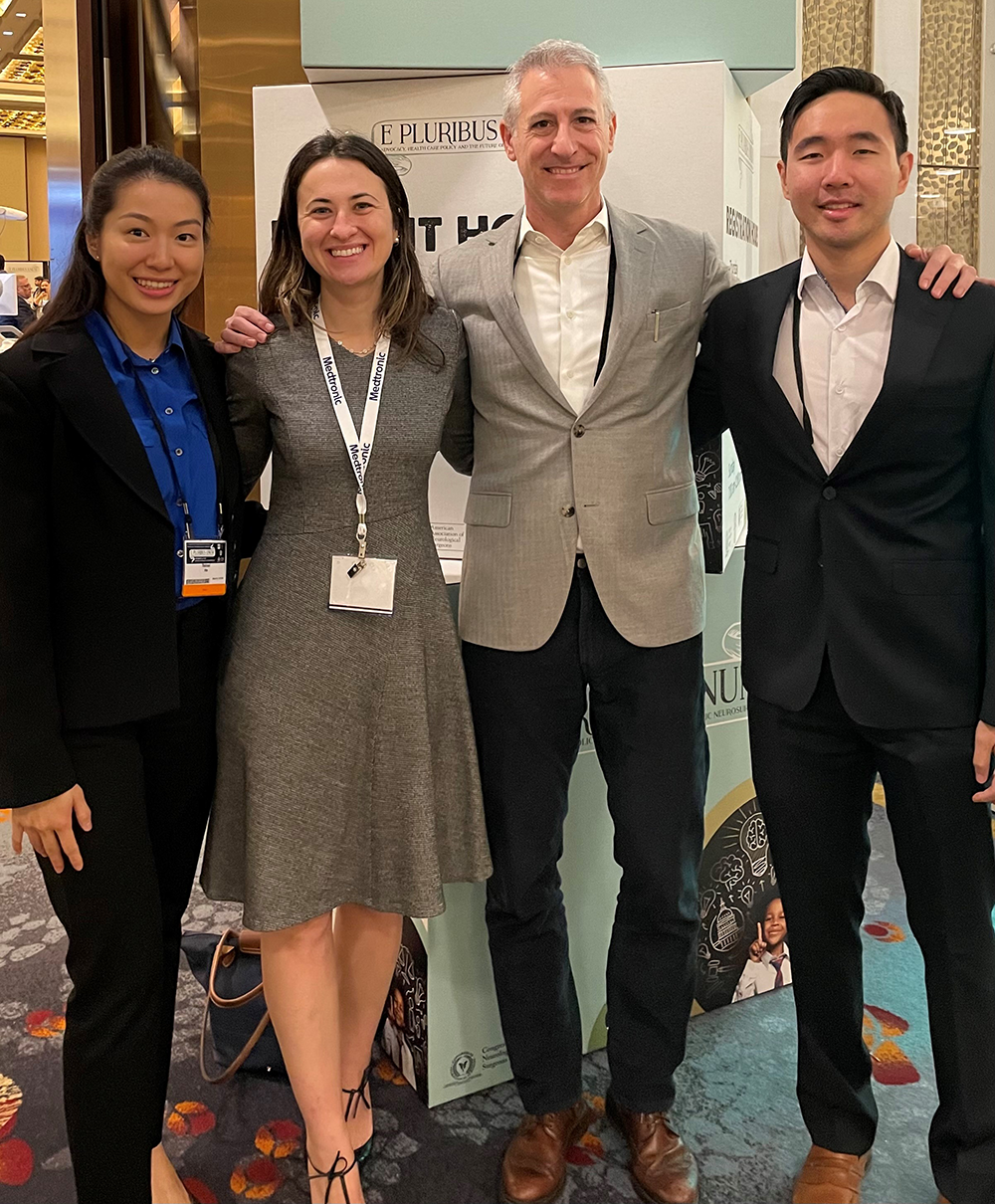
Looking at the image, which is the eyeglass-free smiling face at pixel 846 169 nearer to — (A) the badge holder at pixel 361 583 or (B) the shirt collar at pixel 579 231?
(B) the shirt collar at pixel 579 231

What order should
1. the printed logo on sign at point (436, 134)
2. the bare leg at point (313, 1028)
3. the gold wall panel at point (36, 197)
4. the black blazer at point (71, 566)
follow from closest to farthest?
the black blazer at point (71, 566) → the bare leg at point (313, 1028) → the printed logo on sign at point (436, 134) → the gold wall panel at point (36, 197)

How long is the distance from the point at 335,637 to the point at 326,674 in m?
0.06

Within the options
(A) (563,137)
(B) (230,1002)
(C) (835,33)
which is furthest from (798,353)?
(C) (835,33)

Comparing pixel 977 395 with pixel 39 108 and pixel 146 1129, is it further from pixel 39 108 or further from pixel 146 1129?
pixel 39 108

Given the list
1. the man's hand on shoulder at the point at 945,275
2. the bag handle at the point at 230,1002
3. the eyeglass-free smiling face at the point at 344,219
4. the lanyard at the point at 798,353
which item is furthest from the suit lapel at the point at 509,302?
the bag handle at the point at 230,1002

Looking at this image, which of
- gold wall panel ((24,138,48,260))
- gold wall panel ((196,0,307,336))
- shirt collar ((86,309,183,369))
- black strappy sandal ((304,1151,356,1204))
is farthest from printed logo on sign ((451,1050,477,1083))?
gold wall panel ((24,138,48,260))

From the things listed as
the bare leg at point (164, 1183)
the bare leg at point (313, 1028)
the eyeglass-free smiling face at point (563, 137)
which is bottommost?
the bare leg at point (164, 1183)

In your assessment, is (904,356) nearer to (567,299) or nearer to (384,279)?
(567,299)

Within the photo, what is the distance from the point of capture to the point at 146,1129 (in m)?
1.69

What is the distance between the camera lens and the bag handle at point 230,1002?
2.29m

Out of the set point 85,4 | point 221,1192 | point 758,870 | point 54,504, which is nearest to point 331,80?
point 54,504

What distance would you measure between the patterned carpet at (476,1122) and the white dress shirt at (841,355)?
4.41ft

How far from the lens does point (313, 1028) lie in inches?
71.2

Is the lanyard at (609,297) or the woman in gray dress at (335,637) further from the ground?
the lanyard at (609,297)
